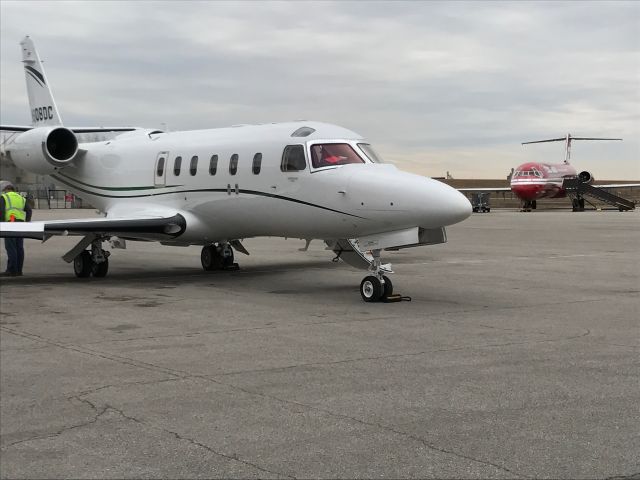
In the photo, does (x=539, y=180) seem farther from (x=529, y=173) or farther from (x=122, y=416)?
(x=122, y=416)

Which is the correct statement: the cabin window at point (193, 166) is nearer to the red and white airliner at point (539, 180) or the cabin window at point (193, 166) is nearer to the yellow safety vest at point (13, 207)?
the yellow safety vest at point (13, 207)

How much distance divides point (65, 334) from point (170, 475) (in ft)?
16.5

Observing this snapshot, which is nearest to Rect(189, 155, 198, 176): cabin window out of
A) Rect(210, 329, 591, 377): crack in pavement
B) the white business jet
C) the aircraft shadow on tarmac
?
the white business jet

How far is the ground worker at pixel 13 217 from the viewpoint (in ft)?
54.3

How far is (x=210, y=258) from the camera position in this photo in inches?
693

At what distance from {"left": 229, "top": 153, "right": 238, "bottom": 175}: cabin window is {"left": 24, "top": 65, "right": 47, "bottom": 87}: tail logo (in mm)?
9543

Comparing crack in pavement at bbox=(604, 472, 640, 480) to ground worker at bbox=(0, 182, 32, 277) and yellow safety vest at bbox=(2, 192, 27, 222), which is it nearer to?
ground worker at bbox=(0, 182, 32, 277)

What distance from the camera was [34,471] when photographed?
462 centimetres

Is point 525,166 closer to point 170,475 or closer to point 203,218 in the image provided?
point 203,218

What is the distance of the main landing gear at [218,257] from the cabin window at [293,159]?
4241 millimetres

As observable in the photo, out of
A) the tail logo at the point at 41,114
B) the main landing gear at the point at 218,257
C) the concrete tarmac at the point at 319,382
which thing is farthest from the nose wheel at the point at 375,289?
the tail logo at the point at 41,114

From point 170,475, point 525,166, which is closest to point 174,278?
point 170,475

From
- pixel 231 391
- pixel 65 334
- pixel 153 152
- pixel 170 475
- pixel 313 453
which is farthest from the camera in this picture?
pixel 153 152

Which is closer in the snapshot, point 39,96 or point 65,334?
point 65,334
